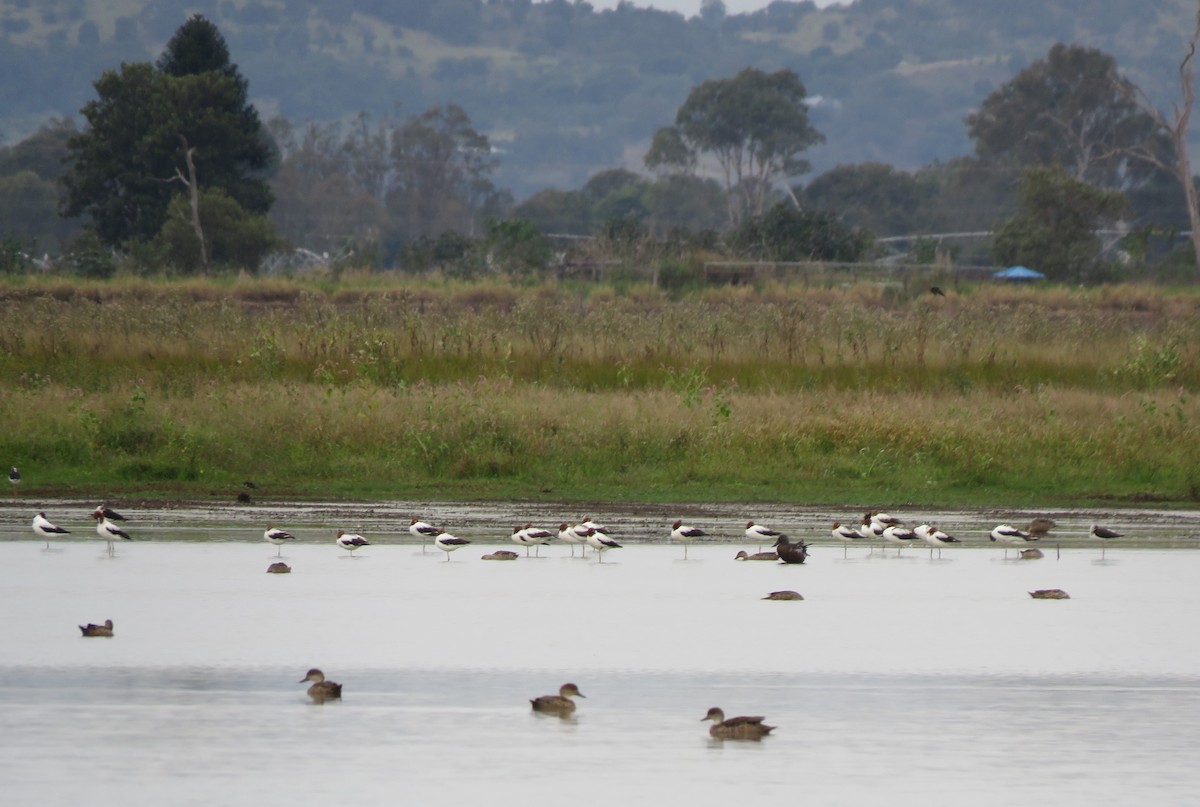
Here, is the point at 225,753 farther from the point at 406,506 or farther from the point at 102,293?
the point at 102,293

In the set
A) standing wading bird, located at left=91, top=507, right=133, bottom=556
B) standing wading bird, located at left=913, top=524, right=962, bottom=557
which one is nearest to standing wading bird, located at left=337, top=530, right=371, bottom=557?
standing wading bird, located at left=91, top=507, right=133, bottom=556

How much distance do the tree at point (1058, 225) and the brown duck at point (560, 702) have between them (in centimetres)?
4820

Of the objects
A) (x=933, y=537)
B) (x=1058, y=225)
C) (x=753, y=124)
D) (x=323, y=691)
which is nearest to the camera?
(x=323, y=691)

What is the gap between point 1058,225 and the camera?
184 feet

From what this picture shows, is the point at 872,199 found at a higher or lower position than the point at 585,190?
lower

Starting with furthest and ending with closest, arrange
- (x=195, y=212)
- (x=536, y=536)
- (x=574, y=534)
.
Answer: (x=195, y=212), (x=574, y=534), (x=536, y=536)

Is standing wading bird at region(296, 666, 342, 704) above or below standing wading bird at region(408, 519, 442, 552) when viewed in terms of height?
above

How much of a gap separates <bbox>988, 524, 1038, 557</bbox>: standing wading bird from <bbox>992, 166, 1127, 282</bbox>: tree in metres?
40.9

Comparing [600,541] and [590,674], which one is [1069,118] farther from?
[590,674]

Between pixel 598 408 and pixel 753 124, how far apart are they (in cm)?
8865

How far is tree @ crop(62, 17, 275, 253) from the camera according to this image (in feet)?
180

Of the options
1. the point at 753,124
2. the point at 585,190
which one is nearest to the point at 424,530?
the point at 753,124

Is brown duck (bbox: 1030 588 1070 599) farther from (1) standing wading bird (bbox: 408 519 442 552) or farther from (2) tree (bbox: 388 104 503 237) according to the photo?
(2) tree (bbox: 388 104 503 237)

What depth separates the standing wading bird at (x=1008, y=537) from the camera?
49.9ft
